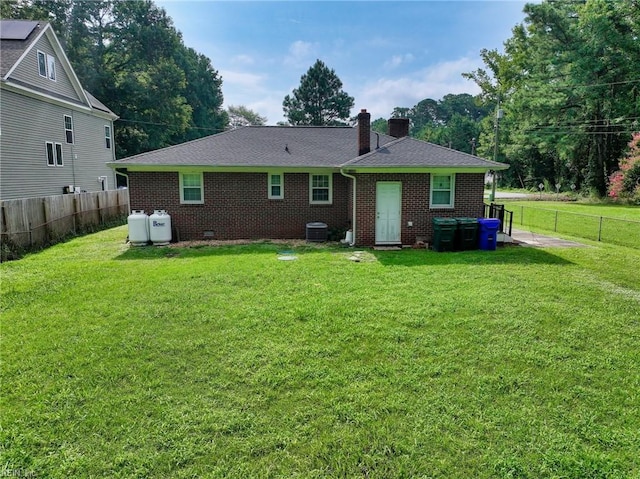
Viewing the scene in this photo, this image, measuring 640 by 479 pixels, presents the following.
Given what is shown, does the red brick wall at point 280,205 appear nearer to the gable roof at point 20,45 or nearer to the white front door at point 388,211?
the white front door at point 388,211

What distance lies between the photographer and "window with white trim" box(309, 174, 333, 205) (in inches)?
548

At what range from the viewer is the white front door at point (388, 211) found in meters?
12.1

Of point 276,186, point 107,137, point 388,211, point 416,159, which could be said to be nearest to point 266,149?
point 276,186

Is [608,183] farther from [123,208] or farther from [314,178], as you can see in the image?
[123,208]

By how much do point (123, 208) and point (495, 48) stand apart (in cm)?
3883

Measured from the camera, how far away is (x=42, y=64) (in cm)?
1872

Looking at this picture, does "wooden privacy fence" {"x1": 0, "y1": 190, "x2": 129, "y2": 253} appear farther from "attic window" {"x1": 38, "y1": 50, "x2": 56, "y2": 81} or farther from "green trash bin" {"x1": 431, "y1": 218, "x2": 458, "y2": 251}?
"green trash bin" {"x1": 431, "y1": 218, "x2": 458, "y2": 251}

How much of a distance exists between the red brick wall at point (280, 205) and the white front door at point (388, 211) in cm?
16

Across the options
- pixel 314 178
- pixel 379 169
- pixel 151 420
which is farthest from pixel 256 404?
pixel 314 178

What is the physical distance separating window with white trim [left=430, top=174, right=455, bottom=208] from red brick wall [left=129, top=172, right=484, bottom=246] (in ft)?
0.62

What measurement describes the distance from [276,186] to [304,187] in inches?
39.3

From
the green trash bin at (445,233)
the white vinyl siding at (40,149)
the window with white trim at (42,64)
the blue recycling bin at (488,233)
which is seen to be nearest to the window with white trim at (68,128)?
the white vinyl siding at (40,149)

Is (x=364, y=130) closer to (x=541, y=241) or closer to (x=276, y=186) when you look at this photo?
(x=276, y=186)

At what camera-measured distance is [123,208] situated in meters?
20.2
